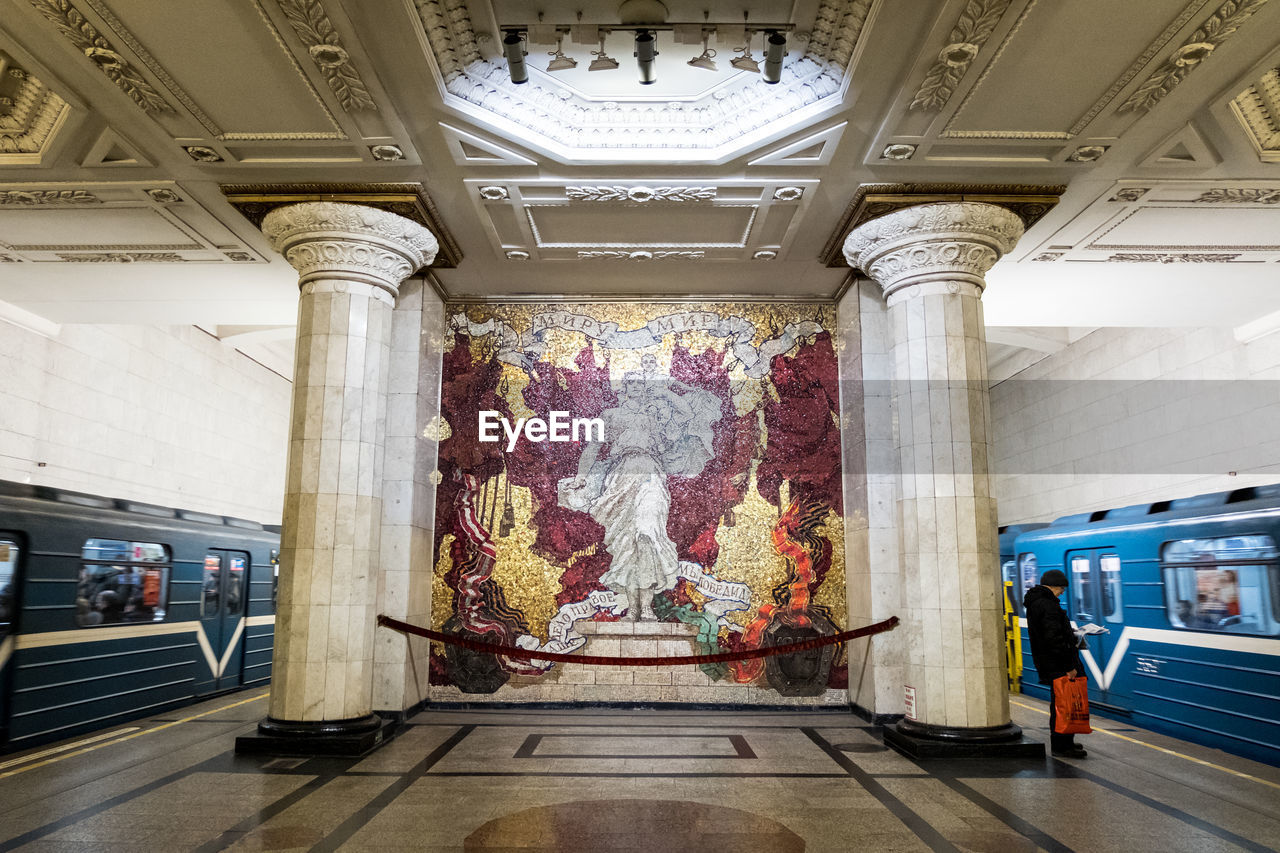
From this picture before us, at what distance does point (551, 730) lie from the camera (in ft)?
23.1

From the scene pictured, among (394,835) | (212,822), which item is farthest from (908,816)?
(212,822)

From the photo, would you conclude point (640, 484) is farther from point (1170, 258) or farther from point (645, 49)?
point (1170, 258)

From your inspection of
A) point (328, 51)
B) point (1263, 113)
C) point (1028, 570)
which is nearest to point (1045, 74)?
point (1263, 113)

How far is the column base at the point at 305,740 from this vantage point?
6012 mm

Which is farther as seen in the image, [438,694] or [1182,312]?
[1182,312]

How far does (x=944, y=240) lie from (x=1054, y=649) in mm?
3351

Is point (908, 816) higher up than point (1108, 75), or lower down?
lower down

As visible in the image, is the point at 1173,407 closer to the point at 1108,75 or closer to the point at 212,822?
the point at 1108,75

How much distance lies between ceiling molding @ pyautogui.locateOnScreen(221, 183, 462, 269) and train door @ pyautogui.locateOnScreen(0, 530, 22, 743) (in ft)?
10.2

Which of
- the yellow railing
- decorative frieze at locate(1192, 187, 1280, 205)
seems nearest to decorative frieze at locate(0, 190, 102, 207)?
decorative frieze at locate(1192, 187, 1280, 205)

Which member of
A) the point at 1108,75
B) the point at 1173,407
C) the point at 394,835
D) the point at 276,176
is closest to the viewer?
the point at 394,835

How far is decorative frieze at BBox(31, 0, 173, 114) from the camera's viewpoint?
175 inches

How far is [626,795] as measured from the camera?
497 cm

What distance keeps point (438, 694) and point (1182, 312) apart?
9270mm
